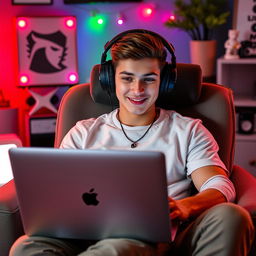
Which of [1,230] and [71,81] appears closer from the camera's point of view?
[1,230]

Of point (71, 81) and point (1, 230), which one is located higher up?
point (71, 81)

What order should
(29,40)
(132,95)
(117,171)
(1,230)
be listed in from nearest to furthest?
(117,171) < (1,230) < (132,95) < (29,40)

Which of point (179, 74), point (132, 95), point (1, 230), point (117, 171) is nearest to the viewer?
point (117, 171)

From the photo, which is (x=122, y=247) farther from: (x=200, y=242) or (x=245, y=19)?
(x=245, y=19)

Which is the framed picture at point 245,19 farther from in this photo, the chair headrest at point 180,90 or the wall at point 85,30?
the chair headrest at point 180,90

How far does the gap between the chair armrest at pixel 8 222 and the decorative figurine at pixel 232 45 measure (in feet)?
6.13

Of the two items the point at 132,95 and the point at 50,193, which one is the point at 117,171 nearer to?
the point at 50,193

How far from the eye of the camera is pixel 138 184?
48.3 inches

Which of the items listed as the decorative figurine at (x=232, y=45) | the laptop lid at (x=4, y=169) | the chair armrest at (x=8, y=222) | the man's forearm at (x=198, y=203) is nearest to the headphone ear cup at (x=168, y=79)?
the man's forearm at (x=198, y=203)

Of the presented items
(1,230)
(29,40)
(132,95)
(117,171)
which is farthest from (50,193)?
(29,40)

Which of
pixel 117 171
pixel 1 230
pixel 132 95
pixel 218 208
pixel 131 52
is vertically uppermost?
pixel 131 52

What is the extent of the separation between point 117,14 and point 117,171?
2.27m

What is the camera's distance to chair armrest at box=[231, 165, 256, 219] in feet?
4.85

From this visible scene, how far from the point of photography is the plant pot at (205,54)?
315 cm
